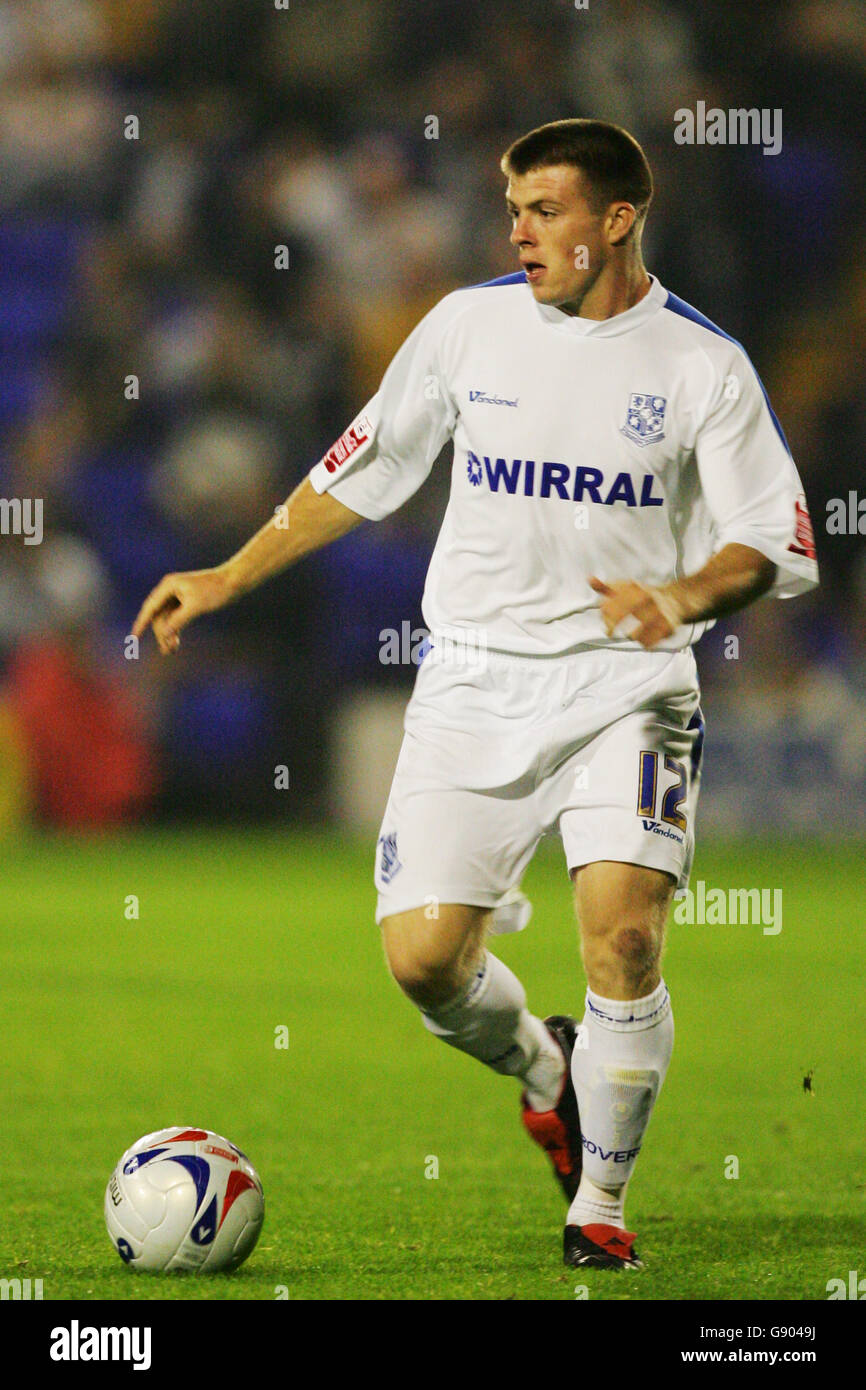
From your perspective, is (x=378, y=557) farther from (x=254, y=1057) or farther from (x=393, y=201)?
(x=254, y=1057)

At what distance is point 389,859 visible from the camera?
4246mm

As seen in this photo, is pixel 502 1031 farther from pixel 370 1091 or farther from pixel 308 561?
pixel 308 561

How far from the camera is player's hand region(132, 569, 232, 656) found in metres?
4.27

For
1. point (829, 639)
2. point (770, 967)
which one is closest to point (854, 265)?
point (829, 639)

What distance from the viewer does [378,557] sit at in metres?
13.1

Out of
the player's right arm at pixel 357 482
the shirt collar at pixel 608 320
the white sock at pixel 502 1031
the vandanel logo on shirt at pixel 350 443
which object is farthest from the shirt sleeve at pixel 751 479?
the white sock at pixel 502 1031

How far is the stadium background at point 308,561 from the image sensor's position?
267 inches

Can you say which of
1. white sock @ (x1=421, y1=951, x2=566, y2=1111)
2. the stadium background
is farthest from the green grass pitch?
white sock @ (x1=421, y1=951, x2=566, y2=1111)

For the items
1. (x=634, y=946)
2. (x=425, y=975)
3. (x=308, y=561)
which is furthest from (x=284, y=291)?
(x=634, y=946)

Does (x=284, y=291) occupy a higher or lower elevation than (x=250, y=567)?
higher

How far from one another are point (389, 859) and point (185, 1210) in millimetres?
848

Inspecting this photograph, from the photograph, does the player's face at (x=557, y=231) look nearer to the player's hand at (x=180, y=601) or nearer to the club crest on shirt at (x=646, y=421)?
the club crest on shirt at (x=646, y=421)

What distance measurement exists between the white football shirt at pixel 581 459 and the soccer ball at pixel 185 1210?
121cm

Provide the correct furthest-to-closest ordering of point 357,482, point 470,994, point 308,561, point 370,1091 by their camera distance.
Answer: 1. point 308,561
2. point 370,1091
3. point 357,482
4. point 470,994
